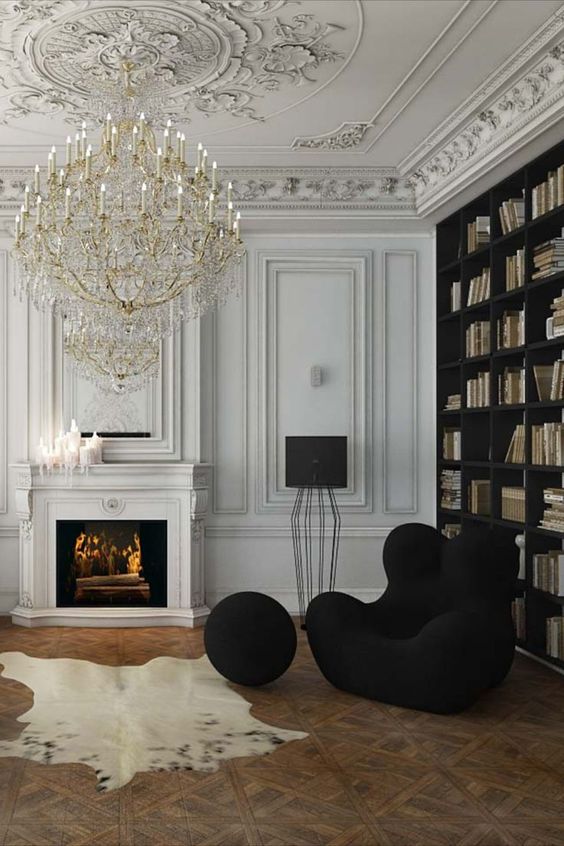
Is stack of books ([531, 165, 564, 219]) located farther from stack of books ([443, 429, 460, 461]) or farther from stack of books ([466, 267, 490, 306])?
stack of books ([443, 429, 460, 461])

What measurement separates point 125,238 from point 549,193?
251 cm

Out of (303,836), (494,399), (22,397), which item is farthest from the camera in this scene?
(22,397)

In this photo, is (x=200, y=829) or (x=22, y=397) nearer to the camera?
(x=200, y=829)

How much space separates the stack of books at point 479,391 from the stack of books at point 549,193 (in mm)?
1262

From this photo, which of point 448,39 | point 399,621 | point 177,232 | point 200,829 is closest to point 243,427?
point 399,621

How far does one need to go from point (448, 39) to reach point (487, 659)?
3.09m

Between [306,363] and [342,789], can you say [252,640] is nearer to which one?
[342,789]

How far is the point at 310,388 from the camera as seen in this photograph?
301 inches

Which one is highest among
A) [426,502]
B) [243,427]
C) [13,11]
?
[13,11]

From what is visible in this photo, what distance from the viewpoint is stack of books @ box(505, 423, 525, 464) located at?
615 centimetres

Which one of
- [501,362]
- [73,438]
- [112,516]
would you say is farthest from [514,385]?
[73,438]

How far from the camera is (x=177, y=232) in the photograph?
4.84 metres

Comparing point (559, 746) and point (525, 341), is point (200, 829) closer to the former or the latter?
point (559, 746)

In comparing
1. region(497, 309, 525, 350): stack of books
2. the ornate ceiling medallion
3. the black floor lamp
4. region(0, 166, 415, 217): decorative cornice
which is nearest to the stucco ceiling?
the ornate ceiling medallion
